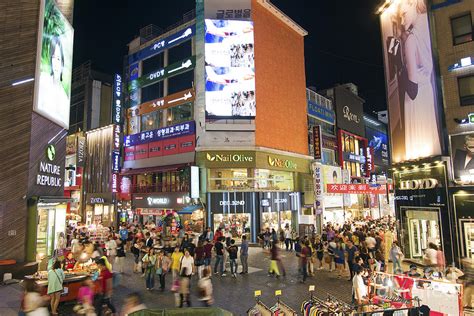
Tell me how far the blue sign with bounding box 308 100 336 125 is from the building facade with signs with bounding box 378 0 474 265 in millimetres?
18268

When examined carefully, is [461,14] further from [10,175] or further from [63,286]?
[10,175]

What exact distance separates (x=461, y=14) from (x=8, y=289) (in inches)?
934

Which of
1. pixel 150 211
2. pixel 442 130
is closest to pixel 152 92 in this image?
pixel 150 211

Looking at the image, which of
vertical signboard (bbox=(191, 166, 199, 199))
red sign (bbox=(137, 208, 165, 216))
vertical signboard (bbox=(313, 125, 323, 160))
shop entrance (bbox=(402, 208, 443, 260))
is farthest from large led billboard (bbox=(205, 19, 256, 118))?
shop entrance (bbox=(402, 208, 443, 260))

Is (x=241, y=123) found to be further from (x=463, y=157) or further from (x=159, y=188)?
(x=463, y=157)

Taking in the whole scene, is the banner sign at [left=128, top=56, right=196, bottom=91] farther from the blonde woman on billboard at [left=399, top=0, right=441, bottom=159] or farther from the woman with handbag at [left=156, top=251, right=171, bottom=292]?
the woman with handbag at [left=156, top=251, right=171, bottom=292]

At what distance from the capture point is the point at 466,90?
16.9 m

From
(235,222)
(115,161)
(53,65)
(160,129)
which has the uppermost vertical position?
(53,65)

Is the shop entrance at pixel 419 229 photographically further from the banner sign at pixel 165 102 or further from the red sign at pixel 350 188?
the banner sign at pixel 165 102

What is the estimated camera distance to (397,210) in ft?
67.7

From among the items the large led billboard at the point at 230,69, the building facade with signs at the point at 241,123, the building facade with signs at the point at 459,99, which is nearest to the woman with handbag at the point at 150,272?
the building facade with signs at the point at 459,99

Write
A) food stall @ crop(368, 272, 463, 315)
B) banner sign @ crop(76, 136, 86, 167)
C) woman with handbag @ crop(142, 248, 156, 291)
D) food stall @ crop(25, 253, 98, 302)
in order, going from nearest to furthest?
1. food stall @ crop(368, 272, 463, 315)
2. food stall @ crop(25, 253, 98, 302)
3. woman with handbag @ crop(142, 248, 156, 291)
4. banner sign @ crop(76, 136, 86, 167)

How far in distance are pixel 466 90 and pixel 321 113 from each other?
23.9 metres

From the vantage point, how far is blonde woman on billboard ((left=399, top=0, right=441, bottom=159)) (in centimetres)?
1819
